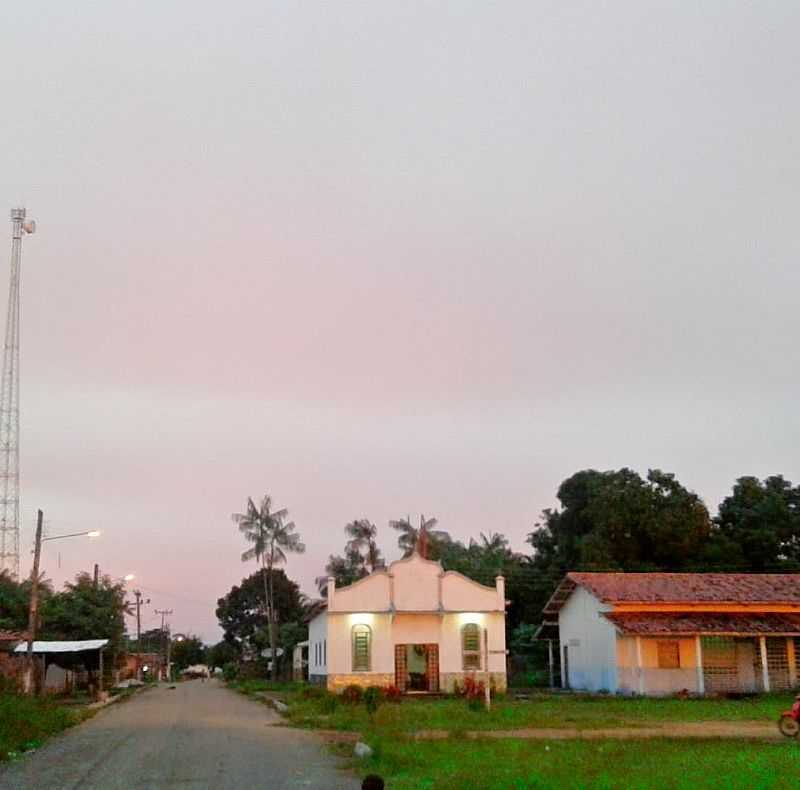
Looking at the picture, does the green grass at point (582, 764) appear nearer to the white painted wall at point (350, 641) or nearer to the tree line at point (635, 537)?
the white painted wall at point (350, 641)

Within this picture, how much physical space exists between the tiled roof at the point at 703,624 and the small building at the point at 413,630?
17.6 ft

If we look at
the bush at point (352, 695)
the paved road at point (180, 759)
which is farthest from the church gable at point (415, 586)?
the paved road at point (180, 759)

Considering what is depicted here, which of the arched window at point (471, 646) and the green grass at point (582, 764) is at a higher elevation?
the arched window at point (471, 646)

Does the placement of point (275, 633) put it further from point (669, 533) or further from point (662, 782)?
point (662, 782)

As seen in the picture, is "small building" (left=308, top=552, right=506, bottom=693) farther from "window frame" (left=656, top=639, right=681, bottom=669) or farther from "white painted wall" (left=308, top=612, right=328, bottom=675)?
"window frame" (left=656, top=639, right=681, bottom=669)

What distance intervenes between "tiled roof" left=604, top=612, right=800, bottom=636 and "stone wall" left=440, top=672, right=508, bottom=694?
17.3ft

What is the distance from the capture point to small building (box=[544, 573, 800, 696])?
131 feet

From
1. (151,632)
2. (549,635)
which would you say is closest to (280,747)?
(549,635)

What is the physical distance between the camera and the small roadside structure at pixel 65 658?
46.4 metres

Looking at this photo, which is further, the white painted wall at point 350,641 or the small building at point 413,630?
the small building at point 413,630

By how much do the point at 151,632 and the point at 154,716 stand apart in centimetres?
12170

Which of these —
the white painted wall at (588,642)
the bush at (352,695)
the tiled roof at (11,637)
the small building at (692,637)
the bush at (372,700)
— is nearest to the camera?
the bush at (372,700)

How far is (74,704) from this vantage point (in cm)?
4316

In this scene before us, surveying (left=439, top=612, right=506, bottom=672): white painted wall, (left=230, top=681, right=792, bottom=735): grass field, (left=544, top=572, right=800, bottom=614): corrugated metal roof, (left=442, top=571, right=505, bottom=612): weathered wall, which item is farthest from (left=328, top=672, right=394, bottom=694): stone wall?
(left=544, top=572, right=800, bottom=614): corrugated metal roof
